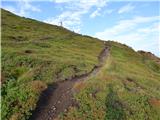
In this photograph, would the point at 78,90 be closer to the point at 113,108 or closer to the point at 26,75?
the point at 113,108

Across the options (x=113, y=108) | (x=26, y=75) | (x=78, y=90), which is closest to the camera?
(x=113, y=108)

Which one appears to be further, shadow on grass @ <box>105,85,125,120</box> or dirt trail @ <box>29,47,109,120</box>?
shadow on grass @ <box>105,85,125,120</box>

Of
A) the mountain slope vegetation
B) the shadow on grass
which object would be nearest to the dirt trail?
the mountain slope vegetation

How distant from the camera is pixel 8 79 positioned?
45281 mm

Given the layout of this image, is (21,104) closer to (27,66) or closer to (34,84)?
(34,84)

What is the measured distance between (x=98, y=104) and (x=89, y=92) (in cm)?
296

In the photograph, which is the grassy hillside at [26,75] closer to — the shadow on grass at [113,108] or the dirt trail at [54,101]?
the dirt trail at [54,101]

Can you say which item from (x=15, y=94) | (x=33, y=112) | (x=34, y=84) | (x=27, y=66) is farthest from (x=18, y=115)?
(x=27, y=66)

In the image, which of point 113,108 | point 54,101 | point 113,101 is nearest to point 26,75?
point 54,101

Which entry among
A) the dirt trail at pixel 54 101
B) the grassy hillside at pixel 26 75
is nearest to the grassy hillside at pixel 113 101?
the dirt trail at pixel 54 101

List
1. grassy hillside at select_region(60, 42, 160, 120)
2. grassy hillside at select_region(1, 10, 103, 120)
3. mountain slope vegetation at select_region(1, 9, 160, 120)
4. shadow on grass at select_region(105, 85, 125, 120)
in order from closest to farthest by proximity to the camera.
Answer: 1. grassy hillside at select_region(1, 10, 103, 120)
2. mountain slope vegetation at select_region(1, 9, 160, 120)
3. grassy hillside at select_region(60, 42, 160, 120)
4. shadow on grass at select_region(105, 85, 125, 120)

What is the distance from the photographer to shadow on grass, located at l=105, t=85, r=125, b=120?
128ft

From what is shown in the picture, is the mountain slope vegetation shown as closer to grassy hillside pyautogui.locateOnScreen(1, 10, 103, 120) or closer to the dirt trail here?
grassy hillside pyautogui.locateOnScreen(1, 10, 103, 120)

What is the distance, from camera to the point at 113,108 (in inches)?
1609
